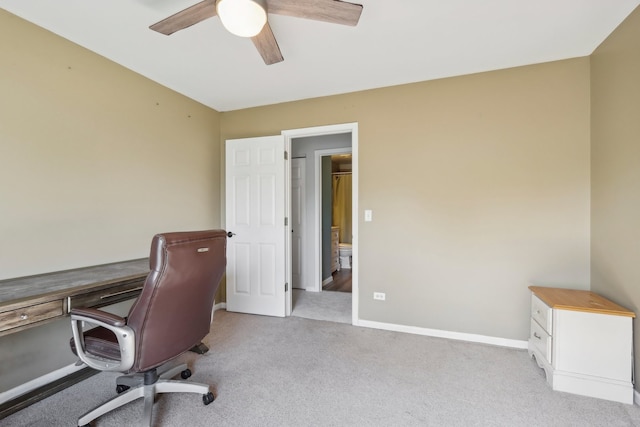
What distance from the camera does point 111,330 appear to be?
1.32 meters

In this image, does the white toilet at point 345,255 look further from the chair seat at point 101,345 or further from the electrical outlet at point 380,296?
the chair seat at point 101,345

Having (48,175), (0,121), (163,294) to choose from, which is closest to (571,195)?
(163,294)

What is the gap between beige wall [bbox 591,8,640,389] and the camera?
1.76 meters

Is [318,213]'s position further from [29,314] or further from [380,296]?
[29,314]

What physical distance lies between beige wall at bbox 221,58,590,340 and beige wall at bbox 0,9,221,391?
1906 millimetres

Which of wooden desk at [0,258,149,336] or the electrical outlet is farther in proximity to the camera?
the electrical outlet

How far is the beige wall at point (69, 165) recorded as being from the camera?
1775 millimetres

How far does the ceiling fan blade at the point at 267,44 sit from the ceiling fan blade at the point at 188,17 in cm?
28

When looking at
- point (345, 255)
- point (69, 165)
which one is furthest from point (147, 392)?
point (345, 255)

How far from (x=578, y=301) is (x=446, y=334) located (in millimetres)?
1069

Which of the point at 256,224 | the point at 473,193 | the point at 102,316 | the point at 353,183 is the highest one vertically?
the point at 353,183

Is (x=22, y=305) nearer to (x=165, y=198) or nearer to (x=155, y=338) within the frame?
(x=155, y=338)

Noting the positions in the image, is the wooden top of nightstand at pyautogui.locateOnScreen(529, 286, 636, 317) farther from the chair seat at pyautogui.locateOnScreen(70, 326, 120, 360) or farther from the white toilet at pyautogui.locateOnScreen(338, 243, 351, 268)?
the white toilet at pyautogui.locateOnScreen(338, 243, 351, 268)

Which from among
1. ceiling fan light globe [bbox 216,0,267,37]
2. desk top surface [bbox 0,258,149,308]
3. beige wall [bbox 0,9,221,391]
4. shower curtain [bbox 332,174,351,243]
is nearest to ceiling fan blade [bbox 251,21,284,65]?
ceiling fan light globe [bbox 216,0,267,37]
